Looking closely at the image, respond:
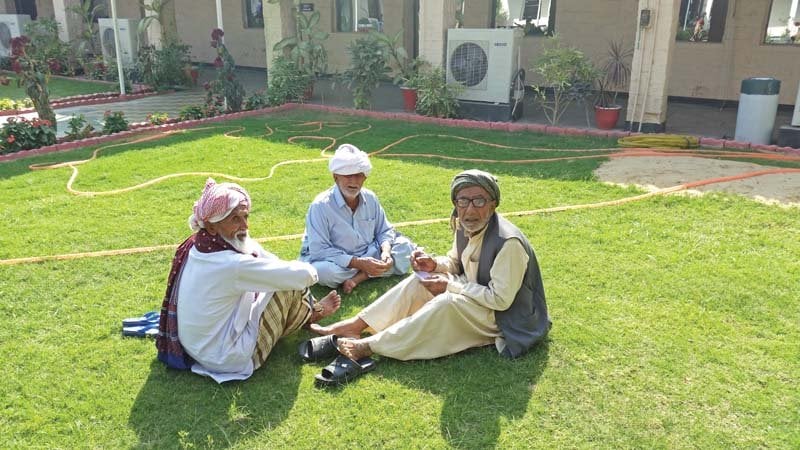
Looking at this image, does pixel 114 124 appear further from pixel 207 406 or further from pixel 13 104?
pixel 207 406

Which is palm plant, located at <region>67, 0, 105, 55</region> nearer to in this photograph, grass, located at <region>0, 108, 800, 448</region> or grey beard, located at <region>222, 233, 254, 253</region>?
grass, located at <region>0, 108, 800, 448</region>

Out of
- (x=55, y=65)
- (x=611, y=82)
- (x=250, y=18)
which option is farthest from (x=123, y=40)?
(x=611, y=82)

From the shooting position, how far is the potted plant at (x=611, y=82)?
8.02 m

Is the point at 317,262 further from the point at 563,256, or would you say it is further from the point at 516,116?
the point at 516,116

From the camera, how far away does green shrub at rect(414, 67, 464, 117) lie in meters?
8.75

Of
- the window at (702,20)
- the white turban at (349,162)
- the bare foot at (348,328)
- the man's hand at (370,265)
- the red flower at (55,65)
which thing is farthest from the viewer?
the red flower at (55,65)

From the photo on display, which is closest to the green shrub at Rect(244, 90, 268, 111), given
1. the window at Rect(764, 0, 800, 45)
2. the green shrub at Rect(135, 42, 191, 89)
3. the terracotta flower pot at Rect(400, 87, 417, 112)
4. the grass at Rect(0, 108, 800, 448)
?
the terracotta flower pot at Rect(400, 87, 417, 112)

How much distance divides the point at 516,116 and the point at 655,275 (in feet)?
17.4

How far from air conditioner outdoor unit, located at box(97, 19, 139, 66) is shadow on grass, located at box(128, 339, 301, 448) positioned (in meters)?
11.3

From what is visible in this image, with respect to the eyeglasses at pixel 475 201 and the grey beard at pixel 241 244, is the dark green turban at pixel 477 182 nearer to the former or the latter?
the eyeglasses at pixel 475 201

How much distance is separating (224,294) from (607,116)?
6.45m

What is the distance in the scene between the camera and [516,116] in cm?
889

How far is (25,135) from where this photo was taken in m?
7.24

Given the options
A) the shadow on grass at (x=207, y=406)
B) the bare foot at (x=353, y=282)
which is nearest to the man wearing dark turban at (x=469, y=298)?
the shadow on grass at (x=207, y=406)
